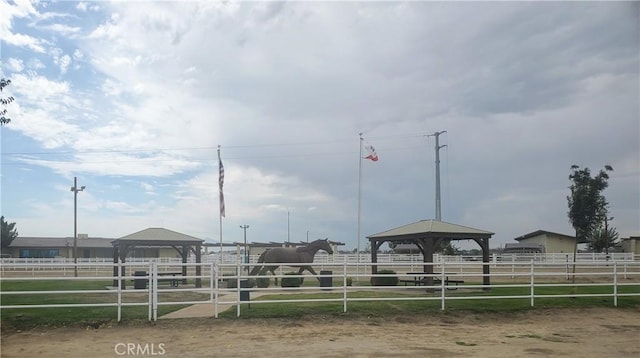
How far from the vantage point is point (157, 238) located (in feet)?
79.4

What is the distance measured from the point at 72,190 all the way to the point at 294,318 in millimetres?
33035

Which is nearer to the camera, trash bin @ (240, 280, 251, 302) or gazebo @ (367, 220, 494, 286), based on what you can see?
trash bin @ (240, 280, 251, 302)

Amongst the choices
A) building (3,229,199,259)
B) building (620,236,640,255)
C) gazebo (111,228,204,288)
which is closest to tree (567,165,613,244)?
gazebo (111,228,204,288)

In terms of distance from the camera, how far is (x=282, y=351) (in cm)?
982

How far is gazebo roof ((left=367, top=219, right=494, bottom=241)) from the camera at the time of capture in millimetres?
20172

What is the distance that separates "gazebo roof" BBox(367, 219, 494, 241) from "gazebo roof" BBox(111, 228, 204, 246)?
8795 mm

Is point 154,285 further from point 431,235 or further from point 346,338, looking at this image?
point 431,235

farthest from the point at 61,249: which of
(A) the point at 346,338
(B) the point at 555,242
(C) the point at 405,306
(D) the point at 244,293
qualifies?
(A) the point at 346,338

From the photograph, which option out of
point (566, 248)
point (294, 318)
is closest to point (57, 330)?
point (294, 318)

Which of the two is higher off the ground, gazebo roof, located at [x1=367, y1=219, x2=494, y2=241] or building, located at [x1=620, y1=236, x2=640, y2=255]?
gazebo roof, located at [x1=367, y1=219, x2=494, y2=241]

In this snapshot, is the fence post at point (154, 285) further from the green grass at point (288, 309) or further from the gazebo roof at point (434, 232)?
the gazebo roof at point (434, 232)

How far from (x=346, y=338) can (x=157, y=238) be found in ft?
49.6

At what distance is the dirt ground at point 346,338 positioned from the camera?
9.79 metres

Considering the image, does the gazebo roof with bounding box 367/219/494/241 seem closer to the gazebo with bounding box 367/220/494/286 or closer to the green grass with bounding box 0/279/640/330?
the gazebo with bounding box 367/220/494/286
